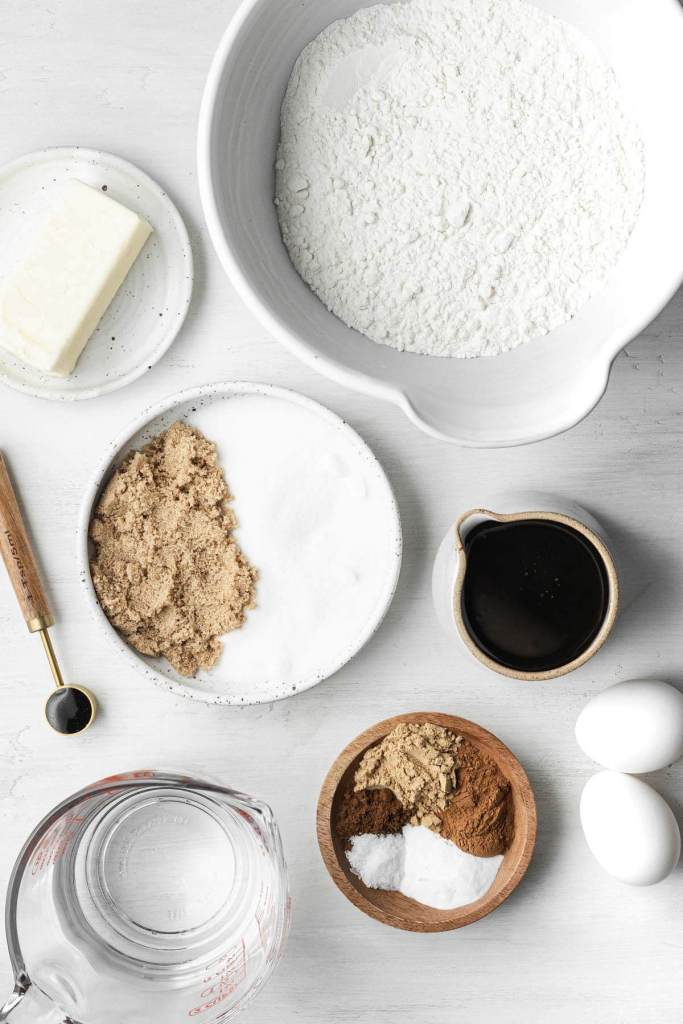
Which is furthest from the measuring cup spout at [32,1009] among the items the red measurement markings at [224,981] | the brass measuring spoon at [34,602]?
the brass measuring spoon at [34,602]

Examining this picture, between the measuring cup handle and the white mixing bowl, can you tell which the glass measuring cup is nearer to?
the measuring cup handle

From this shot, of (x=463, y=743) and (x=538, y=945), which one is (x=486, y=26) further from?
(x=538, y=945)

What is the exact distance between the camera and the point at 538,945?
0.94 m

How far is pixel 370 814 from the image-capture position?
34.7 inches

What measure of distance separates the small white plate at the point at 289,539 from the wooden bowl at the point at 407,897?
9 cm

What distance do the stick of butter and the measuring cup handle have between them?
0.14 metres

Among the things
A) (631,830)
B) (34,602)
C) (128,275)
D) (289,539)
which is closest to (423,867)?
(631,830)

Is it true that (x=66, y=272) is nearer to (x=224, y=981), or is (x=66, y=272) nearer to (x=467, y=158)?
(x=467, y=158)

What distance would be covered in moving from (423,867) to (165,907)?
27 centimetres

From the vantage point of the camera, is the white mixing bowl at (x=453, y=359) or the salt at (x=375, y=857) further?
the salt at (x=375, y=857)

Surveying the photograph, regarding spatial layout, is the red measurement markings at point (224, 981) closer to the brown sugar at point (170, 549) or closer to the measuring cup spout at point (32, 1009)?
the measuring cup spout at point (32, 1009)

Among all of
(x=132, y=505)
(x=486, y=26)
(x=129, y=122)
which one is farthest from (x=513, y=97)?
(x=132, y=505)

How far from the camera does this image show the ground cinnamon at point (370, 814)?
0.88 metres

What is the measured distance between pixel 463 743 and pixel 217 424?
40cm
